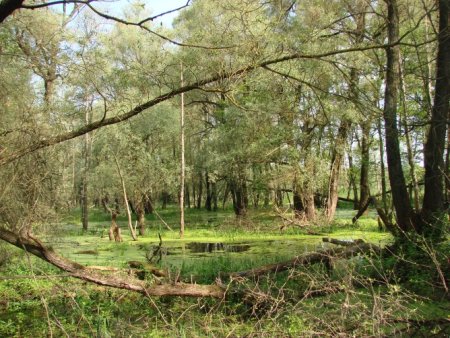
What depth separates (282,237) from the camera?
1488 cm

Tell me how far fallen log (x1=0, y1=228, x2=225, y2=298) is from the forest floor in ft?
0.59

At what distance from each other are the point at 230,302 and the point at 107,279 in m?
1.66

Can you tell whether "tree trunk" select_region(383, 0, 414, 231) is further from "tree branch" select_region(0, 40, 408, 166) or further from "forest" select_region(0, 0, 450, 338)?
"tree branch" select_region(0, 40, 408, 166)

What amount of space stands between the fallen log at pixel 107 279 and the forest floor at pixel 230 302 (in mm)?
181

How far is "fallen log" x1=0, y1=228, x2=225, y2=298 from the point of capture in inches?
209

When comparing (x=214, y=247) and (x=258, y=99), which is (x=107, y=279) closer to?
(x=258, y=99)

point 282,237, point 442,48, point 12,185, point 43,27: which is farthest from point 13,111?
point 282,237

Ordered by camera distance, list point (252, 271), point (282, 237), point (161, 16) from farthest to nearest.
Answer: point (282, 237) → point (252, 271) → point (161, 16)

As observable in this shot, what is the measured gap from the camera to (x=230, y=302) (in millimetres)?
5961

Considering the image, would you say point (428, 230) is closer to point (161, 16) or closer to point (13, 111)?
point (161, 16)

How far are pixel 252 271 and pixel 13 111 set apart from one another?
441 cm

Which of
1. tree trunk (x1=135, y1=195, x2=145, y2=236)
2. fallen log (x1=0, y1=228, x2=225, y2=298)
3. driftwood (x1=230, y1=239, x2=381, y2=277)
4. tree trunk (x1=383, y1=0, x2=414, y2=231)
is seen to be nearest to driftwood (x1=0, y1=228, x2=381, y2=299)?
fallen log (x1=0, y1=228, x2=225, y2=298)

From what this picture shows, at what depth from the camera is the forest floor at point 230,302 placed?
4055mm

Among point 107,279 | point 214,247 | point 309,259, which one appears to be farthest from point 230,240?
point 107,279
